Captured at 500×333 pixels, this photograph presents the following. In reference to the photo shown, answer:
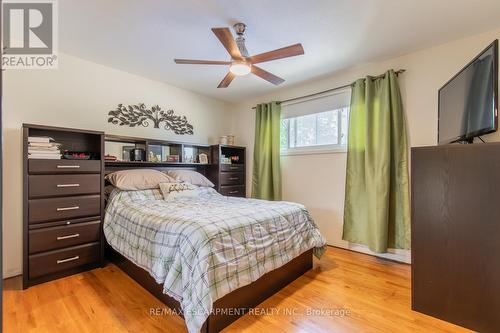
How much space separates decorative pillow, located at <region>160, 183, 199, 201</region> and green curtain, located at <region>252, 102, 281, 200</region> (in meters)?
1.26

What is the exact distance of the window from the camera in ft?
10.9

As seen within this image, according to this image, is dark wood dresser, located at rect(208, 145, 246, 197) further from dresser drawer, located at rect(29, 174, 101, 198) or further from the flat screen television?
the flat screen television

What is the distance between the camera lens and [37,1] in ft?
6.49

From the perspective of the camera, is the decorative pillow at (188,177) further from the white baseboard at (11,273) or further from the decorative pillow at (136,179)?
the white baseboard at (11,273)

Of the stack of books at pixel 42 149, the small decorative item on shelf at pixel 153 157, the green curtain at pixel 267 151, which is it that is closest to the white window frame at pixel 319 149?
the green curtain at pixel 267 151

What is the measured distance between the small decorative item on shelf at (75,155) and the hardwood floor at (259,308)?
119 centimetres

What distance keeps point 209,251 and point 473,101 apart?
7.31 feet

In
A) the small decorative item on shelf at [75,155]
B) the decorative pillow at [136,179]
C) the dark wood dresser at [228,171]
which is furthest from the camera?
the dark wood dresser at [228,171]

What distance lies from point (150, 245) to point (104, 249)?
116cm

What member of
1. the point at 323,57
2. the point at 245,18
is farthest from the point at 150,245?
the point at 323,57

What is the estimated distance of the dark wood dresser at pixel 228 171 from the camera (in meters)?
4.00

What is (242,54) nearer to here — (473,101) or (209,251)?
(209,251)

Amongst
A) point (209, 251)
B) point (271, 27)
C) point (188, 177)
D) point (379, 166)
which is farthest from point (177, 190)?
point (379, 166)

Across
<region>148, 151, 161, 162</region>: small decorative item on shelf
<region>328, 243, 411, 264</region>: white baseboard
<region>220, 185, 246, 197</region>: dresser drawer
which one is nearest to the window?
<region>220, 185, 246, 197</region>: dresser drawer
